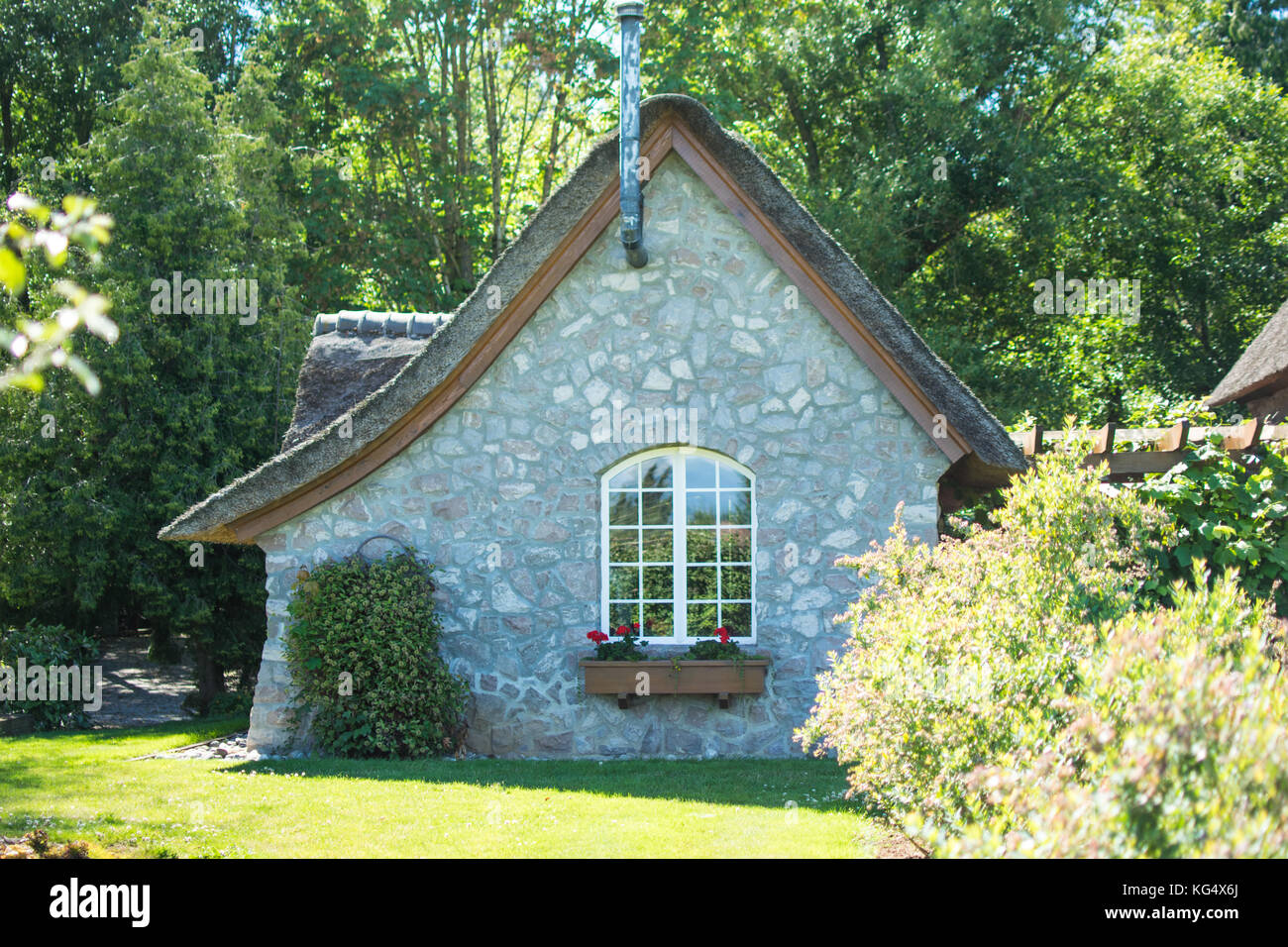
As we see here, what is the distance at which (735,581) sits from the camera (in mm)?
9211

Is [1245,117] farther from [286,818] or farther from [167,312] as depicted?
[286,818]

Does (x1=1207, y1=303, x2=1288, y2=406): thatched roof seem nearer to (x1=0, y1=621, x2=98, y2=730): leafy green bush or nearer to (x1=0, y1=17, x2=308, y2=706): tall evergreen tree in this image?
(x1=0, y1=17, x2=308, y2=706): tall evergreen tree

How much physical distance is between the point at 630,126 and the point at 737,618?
12.6 feet

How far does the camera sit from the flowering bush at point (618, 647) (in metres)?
8.84

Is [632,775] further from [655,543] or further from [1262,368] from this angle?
[1262,368]

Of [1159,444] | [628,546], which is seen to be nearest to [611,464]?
[628,546]

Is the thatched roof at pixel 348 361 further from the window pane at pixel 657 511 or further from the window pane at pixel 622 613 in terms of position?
the window pane at pixel 622 613

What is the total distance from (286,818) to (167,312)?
9.99 m

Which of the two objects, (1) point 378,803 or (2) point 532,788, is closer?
(1) point 378,803

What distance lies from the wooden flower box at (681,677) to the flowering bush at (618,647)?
0.08 m

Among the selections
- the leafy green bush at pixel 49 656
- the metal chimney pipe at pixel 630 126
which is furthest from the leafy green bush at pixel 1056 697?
the leafy green bush at pixel 49 656
